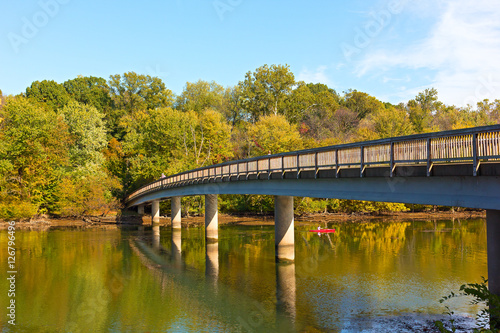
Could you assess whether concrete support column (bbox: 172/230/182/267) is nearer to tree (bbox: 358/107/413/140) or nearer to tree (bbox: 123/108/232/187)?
tree (bbox: 123/108/232/187)

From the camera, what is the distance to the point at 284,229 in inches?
1158

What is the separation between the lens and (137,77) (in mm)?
102562

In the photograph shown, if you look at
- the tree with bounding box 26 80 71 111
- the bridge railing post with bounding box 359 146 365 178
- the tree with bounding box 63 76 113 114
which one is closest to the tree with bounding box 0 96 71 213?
the tree with bounding box 26 80 71 111

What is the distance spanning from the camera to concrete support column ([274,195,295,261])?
29250mm

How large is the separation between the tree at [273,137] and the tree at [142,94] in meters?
36.0

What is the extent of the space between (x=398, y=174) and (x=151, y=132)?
63208mm

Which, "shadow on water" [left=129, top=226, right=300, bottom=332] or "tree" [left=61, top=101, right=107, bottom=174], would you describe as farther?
"tree" [left=61, top=101, right=107, bottom=174]

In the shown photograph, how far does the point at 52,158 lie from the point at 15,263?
110 ft

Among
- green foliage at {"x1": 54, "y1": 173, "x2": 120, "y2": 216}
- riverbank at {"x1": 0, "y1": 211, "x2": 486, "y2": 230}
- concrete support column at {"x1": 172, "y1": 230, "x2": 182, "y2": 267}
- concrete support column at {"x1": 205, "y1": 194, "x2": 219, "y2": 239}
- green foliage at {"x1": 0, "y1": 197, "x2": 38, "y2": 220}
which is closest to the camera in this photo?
concrete support column at {"x1": 172, "y1": 230, "x2": 182, "y2": 267}

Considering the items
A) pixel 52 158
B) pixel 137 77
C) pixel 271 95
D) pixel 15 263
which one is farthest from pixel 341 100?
pixel 15 263

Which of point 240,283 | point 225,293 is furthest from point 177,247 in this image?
point 225,293

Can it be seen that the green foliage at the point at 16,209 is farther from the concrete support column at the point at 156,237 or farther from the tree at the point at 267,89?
the tree at the point at 267,89

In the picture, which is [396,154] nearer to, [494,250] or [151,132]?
[494,250]

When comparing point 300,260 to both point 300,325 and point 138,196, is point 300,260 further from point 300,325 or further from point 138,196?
point 138,196
